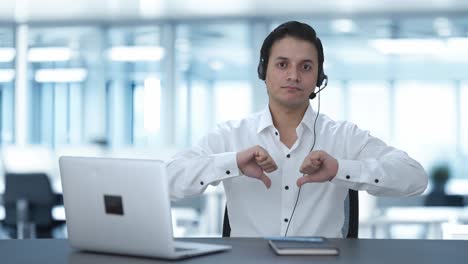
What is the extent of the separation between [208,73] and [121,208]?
8.10 meters

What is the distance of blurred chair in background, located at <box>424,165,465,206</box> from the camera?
8.87m

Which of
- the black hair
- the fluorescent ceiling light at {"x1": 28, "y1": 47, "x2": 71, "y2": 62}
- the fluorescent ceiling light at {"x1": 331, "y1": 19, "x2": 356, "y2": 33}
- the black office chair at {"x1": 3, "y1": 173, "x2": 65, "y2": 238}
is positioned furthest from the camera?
the fluorescent ceiling light at {"x1": 28, "y1": 47, "x2": 71, "y2": 62}

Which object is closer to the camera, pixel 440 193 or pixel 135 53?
pixel 440 193

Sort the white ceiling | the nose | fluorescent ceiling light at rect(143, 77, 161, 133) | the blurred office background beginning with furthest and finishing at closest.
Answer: fluorescent ceiling light at rect(143, 77, 161, 133) < the blurred office background < the white ceiling < the nose

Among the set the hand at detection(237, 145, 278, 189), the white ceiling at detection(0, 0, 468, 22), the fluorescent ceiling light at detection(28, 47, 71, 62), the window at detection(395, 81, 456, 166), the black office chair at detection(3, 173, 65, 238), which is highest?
the white ceiling at detection(0, 0, 468, 22)

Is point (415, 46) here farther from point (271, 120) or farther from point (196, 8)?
point (271, 120)

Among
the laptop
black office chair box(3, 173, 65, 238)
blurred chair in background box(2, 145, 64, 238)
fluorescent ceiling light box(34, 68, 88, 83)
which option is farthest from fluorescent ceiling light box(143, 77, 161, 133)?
the laptop

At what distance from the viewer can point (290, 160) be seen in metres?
2.73

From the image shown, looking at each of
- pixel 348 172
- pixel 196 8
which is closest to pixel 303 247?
pixel 348 172

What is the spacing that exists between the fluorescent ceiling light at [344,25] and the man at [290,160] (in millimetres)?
6913

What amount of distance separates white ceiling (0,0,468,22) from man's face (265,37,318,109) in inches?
239

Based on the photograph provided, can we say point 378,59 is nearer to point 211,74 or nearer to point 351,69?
point 351,69

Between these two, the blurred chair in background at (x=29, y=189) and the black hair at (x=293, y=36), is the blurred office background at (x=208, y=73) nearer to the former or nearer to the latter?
the blurred chair in background at (x=29, y=189)

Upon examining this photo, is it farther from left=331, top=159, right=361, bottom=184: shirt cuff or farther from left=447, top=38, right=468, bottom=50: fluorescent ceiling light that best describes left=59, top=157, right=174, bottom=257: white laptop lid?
left=447, top=38, right=468, bottom=50: fluorescent ceiling light
